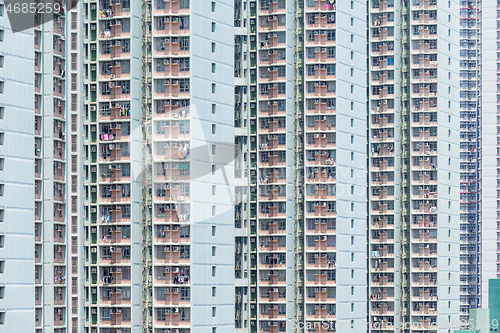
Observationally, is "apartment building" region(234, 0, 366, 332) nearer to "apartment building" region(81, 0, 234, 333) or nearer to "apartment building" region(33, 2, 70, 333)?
"apartment building" region(81, 0, 234, 333)

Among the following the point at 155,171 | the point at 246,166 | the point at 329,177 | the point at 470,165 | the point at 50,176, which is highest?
the point at 470,165

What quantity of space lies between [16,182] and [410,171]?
43694mm

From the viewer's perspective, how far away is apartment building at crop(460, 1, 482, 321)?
129 m

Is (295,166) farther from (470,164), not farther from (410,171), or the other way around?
(470,164)

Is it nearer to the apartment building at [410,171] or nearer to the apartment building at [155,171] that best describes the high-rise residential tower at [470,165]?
the apartment building at [410,171]

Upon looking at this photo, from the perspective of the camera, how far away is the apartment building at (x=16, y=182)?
6962cm

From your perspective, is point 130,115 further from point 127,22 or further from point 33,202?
point 33,202

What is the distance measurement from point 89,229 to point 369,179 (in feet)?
98.5

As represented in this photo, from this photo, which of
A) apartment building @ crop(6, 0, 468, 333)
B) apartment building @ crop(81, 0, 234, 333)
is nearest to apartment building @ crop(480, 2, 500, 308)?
apartment building @ crop(6, 0, 468, 333)

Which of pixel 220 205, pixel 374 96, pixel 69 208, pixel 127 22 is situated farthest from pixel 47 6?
pixel 374 96

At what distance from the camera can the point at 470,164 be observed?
130000mm

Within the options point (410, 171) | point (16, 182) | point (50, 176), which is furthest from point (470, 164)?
point (16, 182)

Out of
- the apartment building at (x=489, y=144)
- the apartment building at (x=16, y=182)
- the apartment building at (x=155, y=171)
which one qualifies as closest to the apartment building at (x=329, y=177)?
the apartment building at (x=155, y=171)

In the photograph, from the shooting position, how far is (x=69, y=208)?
261 ft
